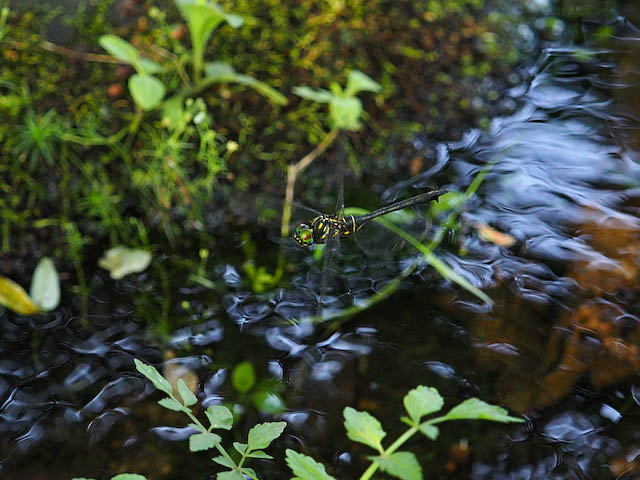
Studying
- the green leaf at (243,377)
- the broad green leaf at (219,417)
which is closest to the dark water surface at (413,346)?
the green leaf at (243,377)

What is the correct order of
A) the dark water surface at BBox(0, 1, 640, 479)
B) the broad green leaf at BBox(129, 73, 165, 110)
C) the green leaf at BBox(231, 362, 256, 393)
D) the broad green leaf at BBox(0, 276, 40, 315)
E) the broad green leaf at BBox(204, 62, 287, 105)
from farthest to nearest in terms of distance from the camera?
the broad green leaf at BBox(204, 62, 287, 105) → the broad green leaf at BBox(129, 73, 165, 110) → the broad green leaf at BBox(0, 276, 40, 315) → the green leaf at BBox(231, 362, 256, 393) → the dark water surface at BBox(0, 1, 640, 479)

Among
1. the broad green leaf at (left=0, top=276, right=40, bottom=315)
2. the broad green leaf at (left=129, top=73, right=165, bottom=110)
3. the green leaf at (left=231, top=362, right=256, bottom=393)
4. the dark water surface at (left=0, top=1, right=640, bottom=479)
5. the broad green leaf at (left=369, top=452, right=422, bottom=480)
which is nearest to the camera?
the broad green leaf at (left=369, top=452, right=422, bottom=480)

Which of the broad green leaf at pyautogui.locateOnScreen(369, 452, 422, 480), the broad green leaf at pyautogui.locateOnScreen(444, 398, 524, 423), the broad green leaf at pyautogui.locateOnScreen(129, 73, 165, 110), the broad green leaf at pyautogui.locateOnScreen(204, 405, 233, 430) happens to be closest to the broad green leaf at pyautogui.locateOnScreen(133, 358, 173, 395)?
the broad green leaf at pyautogui.locateOnScreen(204, 405, 233, 430)

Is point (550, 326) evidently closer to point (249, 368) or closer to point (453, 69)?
point (249, 368)

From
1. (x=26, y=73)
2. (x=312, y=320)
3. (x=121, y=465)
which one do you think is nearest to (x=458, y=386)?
(x=312, y=320)

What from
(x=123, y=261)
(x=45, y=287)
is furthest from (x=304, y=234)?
(x=45, y=287)

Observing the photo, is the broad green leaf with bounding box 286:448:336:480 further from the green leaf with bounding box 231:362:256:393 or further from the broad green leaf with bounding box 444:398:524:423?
the green leaf with bounding box 231:362:256:393

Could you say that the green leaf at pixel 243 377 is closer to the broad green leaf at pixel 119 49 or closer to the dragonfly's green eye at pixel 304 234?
the dragonfly's green eye at pixel 304 234

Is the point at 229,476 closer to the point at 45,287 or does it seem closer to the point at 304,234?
the point at 304,234
